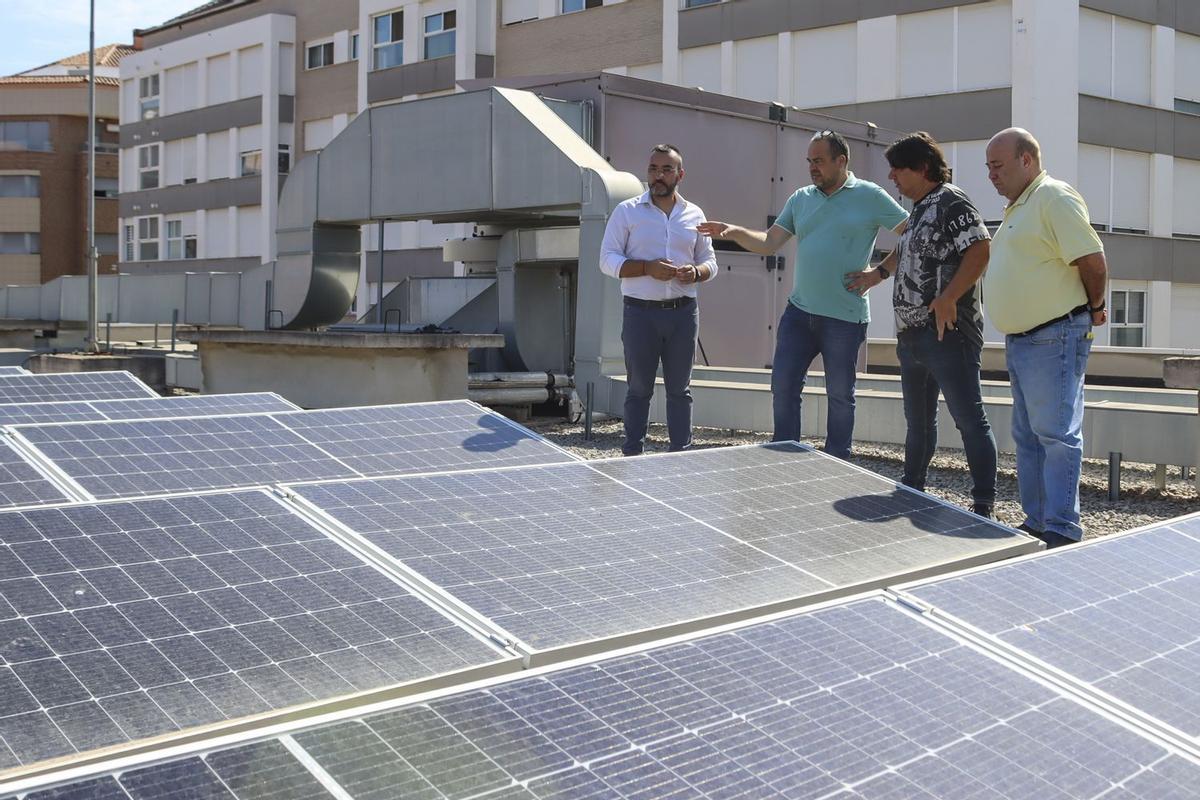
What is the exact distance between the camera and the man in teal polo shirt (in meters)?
7.07

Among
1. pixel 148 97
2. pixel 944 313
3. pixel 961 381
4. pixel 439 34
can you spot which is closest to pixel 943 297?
pixel 944 313

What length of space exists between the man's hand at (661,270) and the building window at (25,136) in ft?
237

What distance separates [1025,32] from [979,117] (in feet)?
Result: 6.97

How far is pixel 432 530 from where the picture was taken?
3.74 metres

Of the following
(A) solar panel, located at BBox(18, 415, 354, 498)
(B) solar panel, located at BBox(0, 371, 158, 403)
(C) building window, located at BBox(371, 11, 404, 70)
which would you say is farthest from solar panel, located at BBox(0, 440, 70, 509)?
(C) building window, located at BBox(371, 11, 404, 70)

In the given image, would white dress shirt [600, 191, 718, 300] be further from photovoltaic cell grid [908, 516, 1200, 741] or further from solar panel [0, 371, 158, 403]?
photovoltaic cell grid [908, 516, 1200, 741]

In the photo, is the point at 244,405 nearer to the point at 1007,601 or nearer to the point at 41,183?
the point at 1007,601

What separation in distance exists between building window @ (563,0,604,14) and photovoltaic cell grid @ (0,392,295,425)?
31.4 meters

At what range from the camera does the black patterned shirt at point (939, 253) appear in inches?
248

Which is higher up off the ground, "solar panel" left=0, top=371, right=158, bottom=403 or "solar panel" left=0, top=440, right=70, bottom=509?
"solar panel" left=0, top=371, right=158, bottom=403

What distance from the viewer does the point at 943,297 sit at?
6.17 metres

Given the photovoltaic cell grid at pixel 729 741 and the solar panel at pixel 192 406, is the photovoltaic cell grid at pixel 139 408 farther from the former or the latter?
the photovoltaic cell grid at pixel 729 741

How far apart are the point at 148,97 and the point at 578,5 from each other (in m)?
27.2

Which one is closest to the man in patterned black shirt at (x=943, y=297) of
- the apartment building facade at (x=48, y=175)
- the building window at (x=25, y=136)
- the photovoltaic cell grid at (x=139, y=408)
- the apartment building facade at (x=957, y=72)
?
the photovoltaic cell grid at (x=139, y=408)
